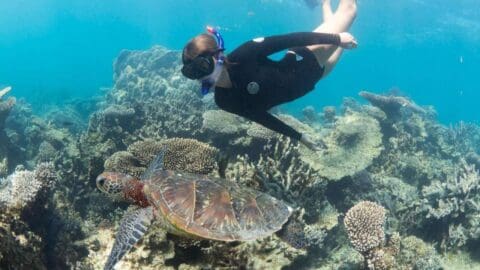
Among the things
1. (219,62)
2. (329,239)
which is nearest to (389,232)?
(329,239)

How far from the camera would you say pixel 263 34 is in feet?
364

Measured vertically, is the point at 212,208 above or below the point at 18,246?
above

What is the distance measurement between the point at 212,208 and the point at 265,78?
2102mm

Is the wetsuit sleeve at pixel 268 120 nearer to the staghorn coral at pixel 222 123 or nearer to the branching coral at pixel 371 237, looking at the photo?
the branching coral at pixel 371 237

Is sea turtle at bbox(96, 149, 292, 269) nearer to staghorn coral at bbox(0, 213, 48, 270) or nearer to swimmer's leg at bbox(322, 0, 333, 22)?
staghorn coral at bbox(0, 213, 48, 270)

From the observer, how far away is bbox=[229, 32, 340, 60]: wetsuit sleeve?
492cm

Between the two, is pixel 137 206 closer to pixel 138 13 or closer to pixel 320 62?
pixel 320 62

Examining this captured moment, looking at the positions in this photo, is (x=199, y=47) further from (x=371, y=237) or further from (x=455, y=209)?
(x=455, y=209)

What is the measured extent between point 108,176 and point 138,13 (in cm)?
13716

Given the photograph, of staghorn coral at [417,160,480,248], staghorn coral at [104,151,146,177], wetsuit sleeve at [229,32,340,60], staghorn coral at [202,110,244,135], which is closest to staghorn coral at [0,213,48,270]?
staghorn coral at [104,151,146,177]

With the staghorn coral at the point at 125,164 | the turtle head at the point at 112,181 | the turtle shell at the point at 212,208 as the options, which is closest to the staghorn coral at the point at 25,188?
the turtle head at the point at 112,181

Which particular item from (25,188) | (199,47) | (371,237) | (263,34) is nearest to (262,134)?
(371,237)

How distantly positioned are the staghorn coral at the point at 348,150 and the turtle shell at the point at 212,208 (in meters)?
3.04

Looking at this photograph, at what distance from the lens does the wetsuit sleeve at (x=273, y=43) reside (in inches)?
194
